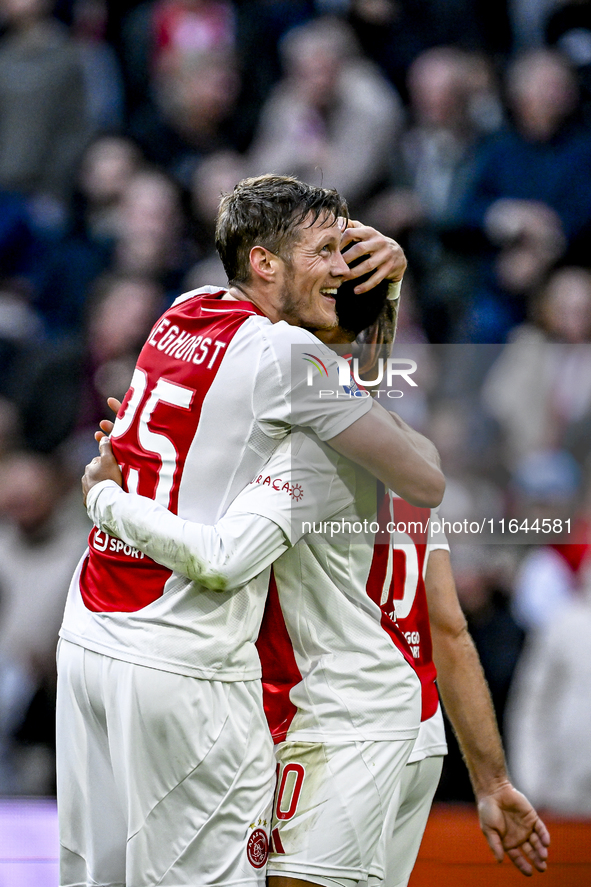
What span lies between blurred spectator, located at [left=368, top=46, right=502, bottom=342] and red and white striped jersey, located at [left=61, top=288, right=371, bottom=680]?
3.88m

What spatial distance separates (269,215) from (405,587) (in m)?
1.01

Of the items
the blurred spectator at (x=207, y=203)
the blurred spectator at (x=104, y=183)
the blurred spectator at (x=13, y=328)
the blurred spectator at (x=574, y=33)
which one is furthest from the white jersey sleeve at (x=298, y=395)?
the blurred spectator at (x=574, y=33)

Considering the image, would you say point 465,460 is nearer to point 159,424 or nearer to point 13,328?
point 13,328

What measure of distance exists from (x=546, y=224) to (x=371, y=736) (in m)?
4.47

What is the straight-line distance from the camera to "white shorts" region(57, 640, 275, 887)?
2225 millimetres

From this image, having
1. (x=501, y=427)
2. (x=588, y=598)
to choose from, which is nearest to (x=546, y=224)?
(x=501, y=427)

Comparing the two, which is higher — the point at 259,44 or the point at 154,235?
the point at 259,44

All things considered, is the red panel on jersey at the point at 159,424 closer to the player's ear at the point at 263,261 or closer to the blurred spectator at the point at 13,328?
the player's ear at the point at 263,261

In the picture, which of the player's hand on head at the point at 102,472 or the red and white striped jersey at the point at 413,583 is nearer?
the player's hand on head at the point at 102,472

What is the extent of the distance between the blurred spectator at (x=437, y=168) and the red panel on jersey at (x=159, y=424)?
3.80m

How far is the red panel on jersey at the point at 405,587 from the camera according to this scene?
259 cm

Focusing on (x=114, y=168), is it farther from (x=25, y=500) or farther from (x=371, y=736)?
(x=371, y=736)

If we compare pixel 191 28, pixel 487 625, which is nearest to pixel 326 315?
pixel 487 625

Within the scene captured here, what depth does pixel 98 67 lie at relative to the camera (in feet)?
23.4
